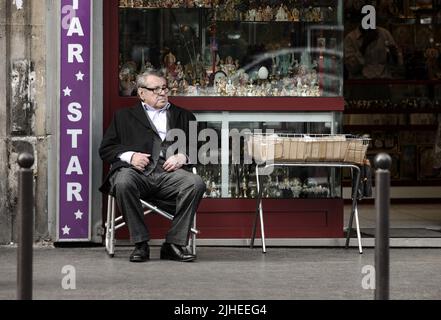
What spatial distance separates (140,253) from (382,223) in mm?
2977

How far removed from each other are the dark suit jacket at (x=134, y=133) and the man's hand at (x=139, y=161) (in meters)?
0.13

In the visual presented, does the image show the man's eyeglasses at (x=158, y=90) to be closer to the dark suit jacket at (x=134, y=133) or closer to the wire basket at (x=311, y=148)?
the dark suit jacket at (x=134, y=133)

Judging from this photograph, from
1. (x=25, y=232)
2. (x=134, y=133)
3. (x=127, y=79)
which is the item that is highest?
(x=127, y=79)

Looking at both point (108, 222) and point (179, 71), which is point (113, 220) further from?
point (179, 71)

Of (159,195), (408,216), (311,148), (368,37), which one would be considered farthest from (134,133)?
(368,37)

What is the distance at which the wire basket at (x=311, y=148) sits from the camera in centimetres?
943

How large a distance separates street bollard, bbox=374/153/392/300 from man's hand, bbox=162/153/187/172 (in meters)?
2.94

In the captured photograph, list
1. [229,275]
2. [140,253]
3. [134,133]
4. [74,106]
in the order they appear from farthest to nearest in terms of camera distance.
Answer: [74,106] < [134,133] < [140,253] < [229,275]

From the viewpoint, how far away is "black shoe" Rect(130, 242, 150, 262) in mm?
8914

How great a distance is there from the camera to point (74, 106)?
9586 millimetres

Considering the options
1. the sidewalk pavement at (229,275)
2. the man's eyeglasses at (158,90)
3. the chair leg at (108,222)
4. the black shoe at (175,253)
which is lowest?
the sidewalk pavement at (229,275)

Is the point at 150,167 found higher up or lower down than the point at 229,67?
lower down

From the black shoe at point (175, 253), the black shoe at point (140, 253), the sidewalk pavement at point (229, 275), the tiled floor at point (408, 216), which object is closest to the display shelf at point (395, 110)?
the tiled floor at point (408, 216)

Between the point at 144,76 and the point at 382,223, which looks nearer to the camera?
the point at 382,223
